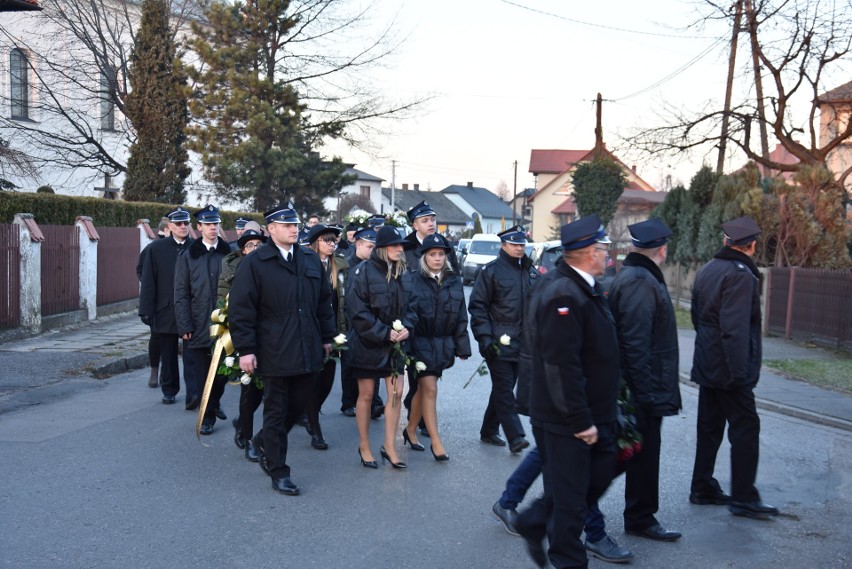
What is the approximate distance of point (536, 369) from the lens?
14.1ft

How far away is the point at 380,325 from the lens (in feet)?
21.8

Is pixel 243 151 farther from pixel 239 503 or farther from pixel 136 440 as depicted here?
pixel 239 503

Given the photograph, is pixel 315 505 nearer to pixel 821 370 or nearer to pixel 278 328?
pixel 278 328

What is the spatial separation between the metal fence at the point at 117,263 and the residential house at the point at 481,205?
10634 cm

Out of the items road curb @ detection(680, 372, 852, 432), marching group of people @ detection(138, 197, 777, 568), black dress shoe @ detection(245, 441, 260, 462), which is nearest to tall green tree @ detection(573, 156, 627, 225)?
road curb @ detection(680, 372, 852, 432)

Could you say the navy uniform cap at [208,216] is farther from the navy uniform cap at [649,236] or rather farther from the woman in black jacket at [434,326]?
the navy uniform cap at [649,236]

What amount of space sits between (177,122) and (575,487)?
83.9 feet

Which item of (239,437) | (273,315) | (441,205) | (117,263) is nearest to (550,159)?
(441,205)

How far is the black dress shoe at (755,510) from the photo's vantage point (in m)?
5.67

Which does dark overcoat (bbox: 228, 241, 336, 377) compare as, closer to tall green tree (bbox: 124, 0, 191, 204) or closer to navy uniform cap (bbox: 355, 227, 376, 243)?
navy uniform cap (bbox: 355, 227, 376, 243)

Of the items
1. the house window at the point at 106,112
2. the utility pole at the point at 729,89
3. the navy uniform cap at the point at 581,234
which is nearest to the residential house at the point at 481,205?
the house window at the point at 106,112

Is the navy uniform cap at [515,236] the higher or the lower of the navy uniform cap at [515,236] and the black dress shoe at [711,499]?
the higher

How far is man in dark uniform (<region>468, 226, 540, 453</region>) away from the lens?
23.4 ft

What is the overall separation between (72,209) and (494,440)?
12094mm
